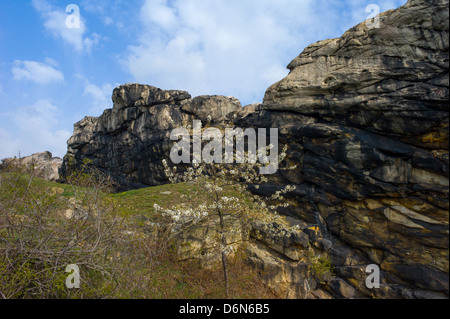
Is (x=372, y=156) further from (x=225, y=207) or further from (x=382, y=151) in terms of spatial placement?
(x=225, y=207)

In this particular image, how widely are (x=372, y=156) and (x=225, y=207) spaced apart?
8.50 metres

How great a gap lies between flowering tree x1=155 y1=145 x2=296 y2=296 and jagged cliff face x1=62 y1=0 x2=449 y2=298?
1556 millimetres

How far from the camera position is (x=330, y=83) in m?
15.7

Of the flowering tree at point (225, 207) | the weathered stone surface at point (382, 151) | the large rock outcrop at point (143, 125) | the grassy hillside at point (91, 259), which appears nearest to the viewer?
the grassy hillside at point (91, 259)

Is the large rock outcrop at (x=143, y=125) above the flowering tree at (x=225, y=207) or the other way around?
above

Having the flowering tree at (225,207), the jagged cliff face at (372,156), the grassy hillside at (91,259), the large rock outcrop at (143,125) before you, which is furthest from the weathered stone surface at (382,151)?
the large rock outcrop at (143,125)

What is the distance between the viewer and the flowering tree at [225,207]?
10.8m

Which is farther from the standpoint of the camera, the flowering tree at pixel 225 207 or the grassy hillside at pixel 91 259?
the flowering tree at pixel 225 207

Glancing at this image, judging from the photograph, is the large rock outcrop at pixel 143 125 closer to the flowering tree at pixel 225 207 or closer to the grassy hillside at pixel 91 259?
the flowering tree at pixel 225 207

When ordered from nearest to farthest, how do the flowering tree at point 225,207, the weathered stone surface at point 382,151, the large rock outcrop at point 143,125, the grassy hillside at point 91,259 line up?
the grassy hillside at point 91,259, the flowering tree at point 225,207, the weathered stone surface at point 382,151, the large rock outcrop at point 143,125

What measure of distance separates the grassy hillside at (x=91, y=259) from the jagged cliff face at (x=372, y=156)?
11.4 ft

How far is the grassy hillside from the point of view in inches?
325

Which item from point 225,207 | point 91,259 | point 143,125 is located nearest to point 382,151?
point 225,207
